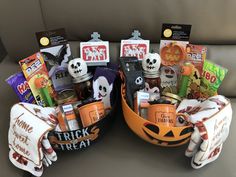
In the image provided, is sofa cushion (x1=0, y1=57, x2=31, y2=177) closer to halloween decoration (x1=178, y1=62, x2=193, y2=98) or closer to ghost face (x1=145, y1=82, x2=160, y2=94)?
ghost face (x1=145, y1=82, x2=160, y2=94)

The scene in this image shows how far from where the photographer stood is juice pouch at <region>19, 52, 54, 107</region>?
95cm

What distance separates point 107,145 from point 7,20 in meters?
0.64

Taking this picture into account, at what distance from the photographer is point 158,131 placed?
2.62 ft

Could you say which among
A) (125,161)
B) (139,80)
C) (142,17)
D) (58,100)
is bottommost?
(125,161)

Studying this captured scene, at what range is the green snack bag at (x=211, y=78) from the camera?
0.89 meters

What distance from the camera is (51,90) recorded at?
1.03 meters

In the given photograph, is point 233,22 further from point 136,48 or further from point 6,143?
point 6,143

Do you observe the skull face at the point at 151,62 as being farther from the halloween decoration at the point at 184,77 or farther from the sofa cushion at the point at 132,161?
the sofa cushion at the point at 132,161

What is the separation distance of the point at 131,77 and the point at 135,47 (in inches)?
7.1

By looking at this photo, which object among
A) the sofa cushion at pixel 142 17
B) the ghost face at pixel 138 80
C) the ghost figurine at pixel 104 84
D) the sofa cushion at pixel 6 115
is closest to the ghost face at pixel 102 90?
the ghost figurine at pixel 104 84

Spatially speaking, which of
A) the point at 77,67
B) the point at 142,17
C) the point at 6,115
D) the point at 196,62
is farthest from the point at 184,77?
the point at 6,115

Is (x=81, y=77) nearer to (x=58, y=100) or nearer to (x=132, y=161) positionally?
(x=58, y=100)

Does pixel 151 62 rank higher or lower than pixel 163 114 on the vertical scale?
higher

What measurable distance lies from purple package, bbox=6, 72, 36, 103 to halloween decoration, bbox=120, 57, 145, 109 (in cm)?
35
